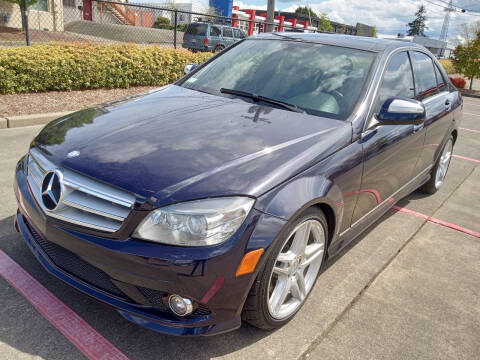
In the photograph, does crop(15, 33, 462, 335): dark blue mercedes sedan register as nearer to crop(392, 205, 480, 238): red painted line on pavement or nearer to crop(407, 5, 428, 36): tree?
crop(392, 205, 480, 238): red painted line on pavement

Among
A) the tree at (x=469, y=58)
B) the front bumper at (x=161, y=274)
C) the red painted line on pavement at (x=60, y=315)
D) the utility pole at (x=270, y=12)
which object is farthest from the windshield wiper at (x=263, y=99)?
the tree at (x=469, y=58)

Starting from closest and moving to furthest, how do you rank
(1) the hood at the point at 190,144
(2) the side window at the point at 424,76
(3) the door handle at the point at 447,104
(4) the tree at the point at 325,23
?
(1) the hood at the point at 190,144, (2) the side window at the point at 424,76, (3) the door handle at the point at 447,104, (4) the tree at the point at 325,23

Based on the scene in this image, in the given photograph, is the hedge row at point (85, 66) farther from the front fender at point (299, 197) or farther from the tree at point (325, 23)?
the tree at point (325, 23)

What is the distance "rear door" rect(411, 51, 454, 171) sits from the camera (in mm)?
4047

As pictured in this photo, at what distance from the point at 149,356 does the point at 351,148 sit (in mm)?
1744

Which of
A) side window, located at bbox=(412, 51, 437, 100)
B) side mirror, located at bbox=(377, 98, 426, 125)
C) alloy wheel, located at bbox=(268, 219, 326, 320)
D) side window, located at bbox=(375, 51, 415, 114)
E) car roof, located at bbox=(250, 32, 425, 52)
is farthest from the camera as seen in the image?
side window, located at bbox=(412, 51, 437, 100)

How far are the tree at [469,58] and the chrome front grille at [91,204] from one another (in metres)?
25.1

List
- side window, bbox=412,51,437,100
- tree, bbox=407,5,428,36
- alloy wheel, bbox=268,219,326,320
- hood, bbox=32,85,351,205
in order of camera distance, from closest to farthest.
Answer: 1. hood, bbox=32,85,351,205
2. alloy wheel, bbox=268,219,326,320
3. side window, bbox=412,51,437,100
4. tree, bbox=407,5,428,36

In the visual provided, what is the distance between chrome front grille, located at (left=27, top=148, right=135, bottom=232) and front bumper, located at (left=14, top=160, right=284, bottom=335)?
55mm

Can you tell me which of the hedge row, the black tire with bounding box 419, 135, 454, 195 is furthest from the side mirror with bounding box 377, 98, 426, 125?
the hedge row

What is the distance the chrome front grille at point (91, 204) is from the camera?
2.07m

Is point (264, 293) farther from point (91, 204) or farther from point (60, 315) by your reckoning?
point (60, 315)

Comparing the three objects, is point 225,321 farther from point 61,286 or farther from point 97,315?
point 61,286

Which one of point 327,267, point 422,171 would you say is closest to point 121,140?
point 327,267
